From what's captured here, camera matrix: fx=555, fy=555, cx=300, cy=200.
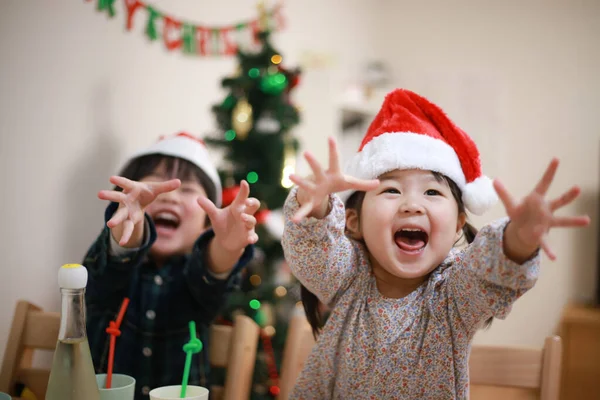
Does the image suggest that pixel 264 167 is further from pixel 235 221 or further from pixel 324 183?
pixel 324 183

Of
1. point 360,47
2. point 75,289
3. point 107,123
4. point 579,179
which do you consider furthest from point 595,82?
point 75,289

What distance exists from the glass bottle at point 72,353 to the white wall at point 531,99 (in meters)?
2.75

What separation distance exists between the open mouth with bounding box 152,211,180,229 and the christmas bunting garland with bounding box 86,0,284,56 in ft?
2.97

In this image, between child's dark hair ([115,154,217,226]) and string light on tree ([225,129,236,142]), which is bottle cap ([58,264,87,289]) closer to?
child's dark hair ([115,154,217,226])

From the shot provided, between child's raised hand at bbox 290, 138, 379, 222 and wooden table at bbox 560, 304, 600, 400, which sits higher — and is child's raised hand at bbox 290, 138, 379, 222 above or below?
above

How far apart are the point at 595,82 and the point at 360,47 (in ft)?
4.43

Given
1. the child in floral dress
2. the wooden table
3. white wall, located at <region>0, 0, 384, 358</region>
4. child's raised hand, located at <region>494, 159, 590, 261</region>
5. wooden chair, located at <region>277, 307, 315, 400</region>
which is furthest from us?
the wooden table

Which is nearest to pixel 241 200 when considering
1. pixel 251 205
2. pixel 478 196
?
pixel 251 205

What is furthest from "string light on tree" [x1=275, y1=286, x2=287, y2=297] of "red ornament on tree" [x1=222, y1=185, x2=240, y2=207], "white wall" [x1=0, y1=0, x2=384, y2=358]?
"white wall" [x1=0, y1=0, x2=384, y2=358]

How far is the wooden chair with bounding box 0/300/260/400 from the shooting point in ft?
3.19

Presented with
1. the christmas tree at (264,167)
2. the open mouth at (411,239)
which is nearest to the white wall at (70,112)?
the christmas tree at (264,167)

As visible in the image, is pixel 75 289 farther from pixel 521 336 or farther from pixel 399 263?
pixel 521 336

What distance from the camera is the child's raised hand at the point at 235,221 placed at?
0.92 metres

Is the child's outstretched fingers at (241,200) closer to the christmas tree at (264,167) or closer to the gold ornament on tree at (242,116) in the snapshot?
the christmas tree at (264,167)
